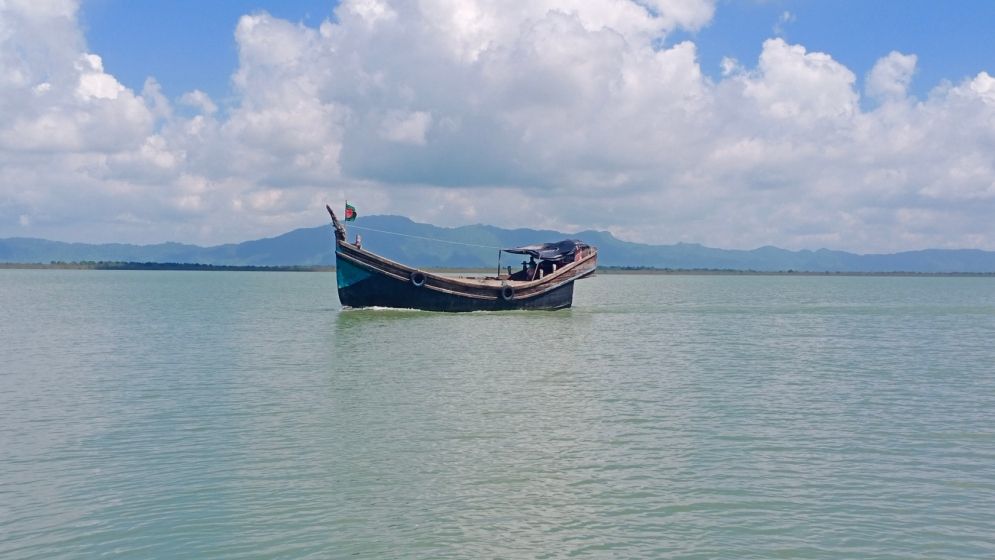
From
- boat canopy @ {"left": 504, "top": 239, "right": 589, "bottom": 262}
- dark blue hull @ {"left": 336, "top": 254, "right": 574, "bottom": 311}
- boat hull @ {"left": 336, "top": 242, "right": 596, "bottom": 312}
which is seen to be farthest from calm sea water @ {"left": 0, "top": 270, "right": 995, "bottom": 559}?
boat canopy @ {"left": 504, "top": 239, "right": 589, "bottom": 262}

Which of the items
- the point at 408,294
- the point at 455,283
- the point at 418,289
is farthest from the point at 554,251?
the point at 408,294

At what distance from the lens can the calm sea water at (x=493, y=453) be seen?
10.9 metres

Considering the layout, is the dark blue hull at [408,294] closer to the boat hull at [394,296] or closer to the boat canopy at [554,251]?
the boat hull at [394,296]

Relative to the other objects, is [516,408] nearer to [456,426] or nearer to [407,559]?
[456,426]

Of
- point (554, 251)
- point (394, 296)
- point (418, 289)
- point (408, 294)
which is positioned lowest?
point (394, 296)

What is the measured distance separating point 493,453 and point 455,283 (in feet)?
107

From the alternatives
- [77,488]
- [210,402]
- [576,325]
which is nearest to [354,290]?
[576,325]

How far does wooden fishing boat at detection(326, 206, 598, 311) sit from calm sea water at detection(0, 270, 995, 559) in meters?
14.2

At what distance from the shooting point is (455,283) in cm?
4769

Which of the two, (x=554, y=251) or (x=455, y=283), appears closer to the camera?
(x=455, y=283)

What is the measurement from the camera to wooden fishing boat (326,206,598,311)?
150 feet

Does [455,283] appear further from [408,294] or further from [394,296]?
[394,296]

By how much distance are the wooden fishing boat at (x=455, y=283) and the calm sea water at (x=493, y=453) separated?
559 inches

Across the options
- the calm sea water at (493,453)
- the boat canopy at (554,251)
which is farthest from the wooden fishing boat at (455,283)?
the calm sea water at (493,453)
